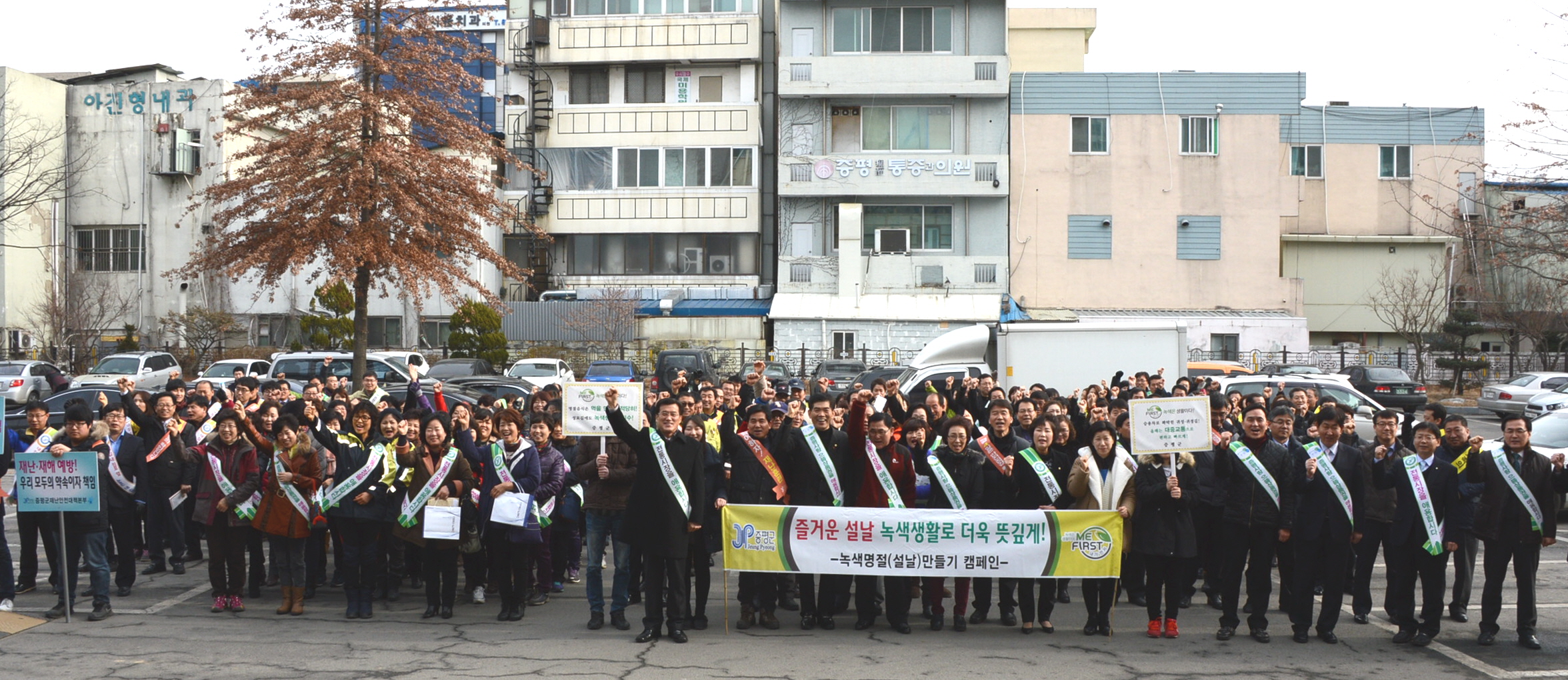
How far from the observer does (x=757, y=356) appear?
132ft

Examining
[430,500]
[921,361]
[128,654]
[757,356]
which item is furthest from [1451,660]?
[757,356]

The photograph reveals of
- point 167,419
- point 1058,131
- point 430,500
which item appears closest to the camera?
point 430,500

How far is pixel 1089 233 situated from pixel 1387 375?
11025 mm

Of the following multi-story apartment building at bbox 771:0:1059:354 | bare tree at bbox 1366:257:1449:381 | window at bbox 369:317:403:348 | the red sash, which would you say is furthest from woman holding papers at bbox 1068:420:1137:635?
window at bbox 369:317:403:348

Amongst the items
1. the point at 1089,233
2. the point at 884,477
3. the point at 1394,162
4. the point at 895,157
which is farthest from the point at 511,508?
the point at 1394,162

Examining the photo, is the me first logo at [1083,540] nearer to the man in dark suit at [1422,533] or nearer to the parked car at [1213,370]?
the man in dark suit at [1422,533]

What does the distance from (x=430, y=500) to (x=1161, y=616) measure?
5.96 metres

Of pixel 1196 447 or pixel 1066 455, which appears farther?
pixel 1066 455

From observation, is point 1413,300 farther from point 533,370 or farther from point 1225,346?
point 533,370

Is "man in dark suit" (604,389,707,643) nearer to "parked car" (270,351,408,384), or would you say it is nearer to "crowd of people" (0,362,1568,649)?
"crowd of people" (0,362,1568,649)

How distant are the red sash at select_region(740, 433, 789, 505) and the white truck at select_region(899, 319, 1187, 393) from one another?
43.0 feet

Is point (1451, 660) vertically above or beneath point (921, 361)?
beneath

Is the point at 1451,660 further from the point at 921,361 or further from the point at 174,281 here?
the point at 174,281

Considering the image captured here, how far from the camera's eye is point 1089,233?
41.6 m
